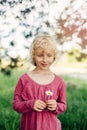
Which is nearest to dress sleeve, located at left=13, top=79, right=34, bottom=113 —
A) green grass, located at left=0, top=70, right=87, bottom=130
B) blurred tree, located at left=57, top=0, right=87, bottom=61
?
green grass, located at left=0, top=70, right=87, bottom=130

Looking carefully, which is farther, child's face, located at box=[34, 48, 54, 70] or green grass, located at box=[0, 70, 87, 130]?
green grass, located at box=[0, 70, 87, 130]

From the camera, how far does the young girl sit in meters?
2.96

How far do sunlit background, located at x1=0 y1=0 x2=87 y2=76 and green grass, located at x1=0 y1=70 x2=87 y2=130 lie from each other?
36cm

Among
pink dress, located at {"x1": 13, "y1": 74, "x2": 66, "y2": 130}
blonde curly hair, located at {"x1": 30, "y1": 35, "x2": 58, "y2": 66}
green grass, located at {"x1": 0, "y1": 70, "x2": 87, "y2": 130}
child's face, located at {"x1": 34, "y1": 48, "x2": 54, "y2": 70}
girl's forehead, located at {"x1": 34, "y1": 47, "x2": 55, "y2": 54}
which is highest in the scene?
blonde curly hair, located at {"x1": 30, "y1": 35, "x2": 58, "y2": 66}

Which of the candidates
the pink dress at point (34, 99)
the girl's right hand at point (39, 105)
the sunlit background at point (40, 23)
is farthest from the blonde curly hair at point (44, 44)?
the sunlit background at point (40, 23)

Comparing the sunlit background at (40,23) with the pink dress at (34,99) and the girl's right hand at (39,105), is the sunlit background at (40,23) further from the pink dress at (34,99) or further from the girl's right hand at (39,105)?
the girl's right hand at (39,105)

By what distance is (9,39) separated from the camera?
12.8 ft

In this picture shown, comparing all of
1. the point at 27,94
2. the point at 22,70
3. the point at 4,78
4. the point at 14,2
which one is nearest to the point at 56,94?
the point at 27,94

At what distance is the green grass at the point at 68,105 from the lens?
12.1ft

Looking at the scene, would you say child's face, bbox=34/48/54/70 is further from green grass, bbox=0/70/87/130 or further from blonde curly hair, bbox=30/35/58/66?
green grass, bbox=0/70/87/130

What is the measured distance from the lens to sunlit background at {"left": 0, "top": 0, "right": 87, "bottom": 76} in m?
3.64

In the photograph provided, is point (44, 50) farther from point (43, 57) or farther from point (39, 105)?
point (39, 105)

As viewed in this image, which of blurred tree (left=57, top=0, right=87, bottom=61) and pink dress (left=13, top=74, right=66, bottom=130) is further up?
Result: blurred tree (left=57, top=0, right=87, bottom=61)

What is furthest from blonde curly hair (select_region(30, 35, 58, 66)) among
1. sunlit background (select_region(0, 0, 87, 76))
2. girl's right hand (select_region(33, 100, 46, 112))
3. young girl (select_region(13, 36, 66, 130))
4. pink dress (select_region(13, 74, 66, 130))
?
sunlit background (select_region(0, 0, 87, 76))
